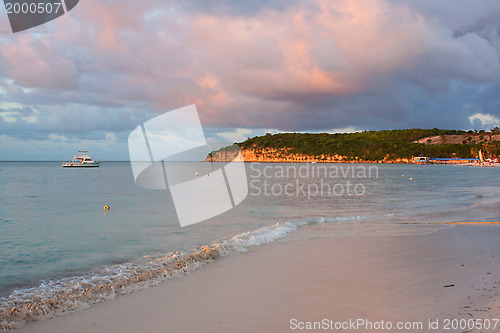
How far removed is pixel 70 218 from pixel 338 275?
15455mm

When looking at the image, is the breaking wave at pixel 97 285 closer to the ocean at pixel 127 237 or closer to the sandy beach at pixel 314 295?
the ocean at pixel 127 237

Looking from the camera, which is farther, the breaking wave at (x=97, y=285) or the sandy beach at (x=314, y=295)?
the breaking wave at (x=97, y=285)

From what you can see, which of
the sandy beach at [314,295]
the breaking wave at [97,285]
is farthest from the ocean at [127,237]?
the sandy beach at [314,295]

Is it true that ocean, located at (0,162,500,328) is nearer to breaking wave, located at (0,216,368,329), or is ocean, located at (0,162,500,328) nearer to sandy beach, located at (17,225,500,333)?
breaking wave, located at (0,216,368,329)

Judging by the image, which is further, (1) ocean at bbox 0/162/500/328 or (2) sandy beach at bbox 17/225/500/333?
(1) ocean at bbox 0/162/500/328

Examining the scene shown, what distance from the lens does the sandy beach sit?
5285 mm

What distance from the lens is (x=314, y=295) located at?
639cm

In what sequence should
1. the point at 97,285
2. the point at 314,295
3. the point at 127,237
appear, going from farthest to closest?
the point at 127,237, the point at 97,285, the point at 314,295

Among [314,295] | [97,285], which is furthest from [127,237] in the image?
[314,295]

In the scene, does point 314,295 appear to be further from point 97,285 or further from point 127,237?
point 127,237

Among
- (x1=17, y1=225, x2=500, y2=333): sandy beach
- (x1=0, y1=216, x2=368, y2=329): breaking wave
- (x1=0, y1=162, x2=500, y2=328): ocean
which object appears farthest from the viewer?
(x1=0, y1=162, x2=500, y2=328): ocean

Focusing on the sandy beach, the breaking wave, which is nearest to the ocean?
the breaking wave

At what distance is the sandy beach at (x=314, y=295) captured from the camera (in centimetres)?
529

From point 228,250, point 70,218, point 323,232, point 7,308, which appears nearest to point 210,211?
point 70,218
